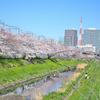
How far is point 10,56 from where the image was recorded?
42750mm

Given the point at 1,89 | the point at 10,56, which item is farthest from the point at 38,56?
the point at 1,89

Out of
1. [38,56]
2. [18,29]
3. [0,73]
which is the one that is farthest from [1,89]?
[38,56]

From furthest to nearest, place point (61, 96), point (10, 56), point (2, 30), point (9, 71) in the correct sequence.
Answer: point (10, 56) → point (2, 30) → point (9, 71) → point (61, 96)

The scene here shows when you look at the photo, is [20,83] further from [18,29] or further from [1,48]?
[18,29]

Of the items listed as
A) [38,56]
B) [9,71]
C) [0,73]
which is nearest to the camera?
[0,73]

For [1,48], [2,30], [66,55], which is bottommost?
[66,55]

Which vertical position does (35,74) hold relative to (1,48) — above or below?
below

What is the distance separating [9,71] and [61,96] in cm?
1505

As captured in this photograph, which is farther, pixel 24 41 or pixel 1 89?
pixel 24 41

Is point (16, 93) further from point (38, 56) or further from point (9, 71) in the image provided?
point (38, 56)

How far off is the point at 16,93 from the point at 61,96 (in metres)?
7.20

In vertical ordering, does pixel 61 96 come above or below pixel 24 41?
below

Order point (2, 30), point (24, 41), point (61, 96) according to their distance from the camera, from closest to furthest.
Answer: point (61, 96) → point (2, 30) → point (24, 41)

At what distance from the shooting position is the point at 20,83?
31828 millimetres
